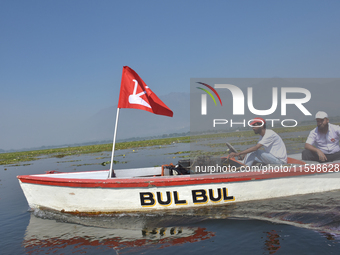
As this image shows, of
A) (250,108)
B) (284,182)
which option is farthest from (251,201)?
(250,108)

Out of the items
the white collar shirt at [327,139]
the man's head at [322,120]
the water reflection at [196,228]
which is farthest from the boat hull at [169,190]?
the man's head at [322,120]

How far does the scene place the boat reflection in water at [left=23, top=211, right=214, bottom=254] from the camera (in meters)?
5.33

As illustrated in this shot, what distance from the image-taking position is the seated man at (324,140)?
24.5ft

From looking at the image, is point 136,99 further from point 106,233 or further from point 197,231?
point 197,231

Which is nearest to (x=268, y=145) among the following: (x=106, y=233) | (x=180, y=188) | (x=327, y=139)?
(x=327, y=139)

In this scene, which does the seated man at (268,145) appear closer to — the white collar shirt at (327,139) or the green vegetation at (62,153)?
the white collar shirt at (327,139)

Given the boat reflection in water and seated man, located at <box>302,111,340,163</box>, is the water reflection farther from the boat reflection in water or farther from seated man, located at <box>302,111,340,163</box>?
seated man, located at <box>302,111,340,163</box>

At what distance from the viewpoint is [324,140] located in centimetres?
755

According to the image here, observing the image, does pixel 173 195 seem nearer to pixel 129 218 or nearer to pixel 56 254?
pixel 129 218

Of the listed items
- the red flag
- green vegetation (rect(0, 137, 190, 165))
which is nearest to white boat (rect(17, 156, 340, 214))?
the red flag

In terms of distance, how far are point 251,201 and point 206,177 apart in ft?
5.09

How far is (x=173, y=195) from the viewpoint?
6555mm

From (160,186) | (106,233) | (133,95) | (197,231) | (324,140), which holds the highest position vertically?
(133,95)

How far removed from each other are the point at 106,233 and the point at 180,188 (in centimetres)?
217
